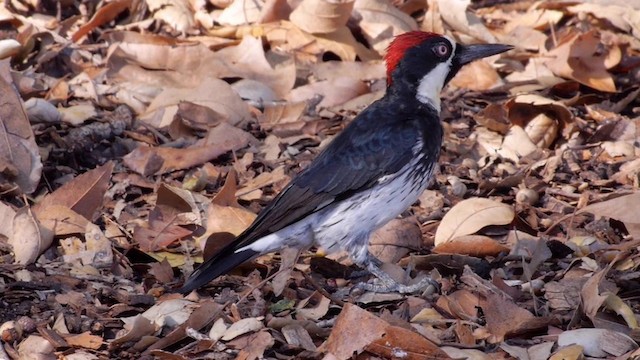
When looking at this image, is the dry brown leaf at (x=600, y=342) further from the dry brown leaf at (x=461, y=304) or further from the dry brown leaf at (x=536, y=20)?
the dry brown leaf at (x=536, y=20)

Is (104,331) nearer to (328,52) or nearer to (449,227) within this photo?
(449,227)

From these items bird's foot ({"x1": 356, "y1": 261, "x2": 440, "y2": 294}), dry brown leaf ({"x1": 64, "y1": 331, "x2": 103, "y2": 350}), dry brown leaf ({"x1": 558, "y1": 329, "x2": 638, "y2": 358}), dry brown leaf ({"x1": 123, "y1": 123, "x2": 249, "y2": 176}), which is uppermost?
dry brown leaf ({"x1": 558, "y1": 329, "x2": 638, "y2": 358})

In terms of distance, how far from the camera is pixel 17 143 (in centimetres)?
648

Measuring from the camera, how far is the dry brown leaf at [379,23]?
26.9 feet

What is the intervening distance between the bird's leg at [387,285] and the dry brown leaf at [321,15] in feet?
7.97

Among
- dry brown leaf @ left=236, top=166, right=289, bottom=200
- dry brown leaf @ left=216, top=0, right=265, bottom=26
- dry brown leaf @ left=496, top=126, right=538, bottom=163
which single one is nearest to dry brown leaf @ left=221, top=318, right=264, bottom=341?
dry brown leaf @ left=236, top=166, right=289, bottom=200

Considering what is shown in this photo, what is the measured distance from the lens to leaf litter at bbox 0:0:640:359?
497 centimetres

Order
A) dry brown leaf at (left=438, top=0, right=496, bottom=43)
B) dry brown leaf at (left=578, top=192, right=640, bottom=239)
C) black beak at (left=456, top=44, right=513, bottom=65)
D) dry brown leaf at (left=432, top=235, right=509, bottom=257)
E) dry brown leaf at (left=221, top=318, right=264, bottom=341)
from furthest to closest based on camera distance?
dry brown leaf at (left=438, top=0, right=496, bottom=43) < black beak at (left=456, top=44, right=513, bottom=65) < dry brown leaf at (left=432, top=235, right=509, bottom=257) < dry brown leaf at (left=578, top=192, right=640, bottom=239) < dry brown leaf at (left=221, top=318, right=264, bottom=341)

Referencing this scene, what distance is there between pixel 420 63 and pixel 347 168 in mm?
877

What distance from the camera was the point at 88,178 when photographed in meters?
6.24

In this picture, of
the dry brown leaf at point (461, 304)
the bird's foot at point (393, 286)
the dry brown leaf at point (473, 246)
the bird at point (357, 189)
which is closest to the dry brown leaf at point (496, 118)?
the bird at point (357, 189)

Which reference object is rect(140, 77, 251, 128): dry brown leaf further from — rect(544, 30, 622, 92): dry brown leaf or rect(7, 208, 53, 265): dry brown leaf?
rect(544, 30, 622, 92): dry brown leaf

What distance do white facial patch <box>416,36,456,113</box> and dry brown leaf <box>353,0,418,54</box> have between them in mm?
1628

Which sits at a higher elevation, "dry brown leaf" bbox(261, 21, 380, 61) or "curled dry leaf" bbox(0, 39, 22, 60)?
"curled dry leaf" bbox(0, 39, 22, 60)
